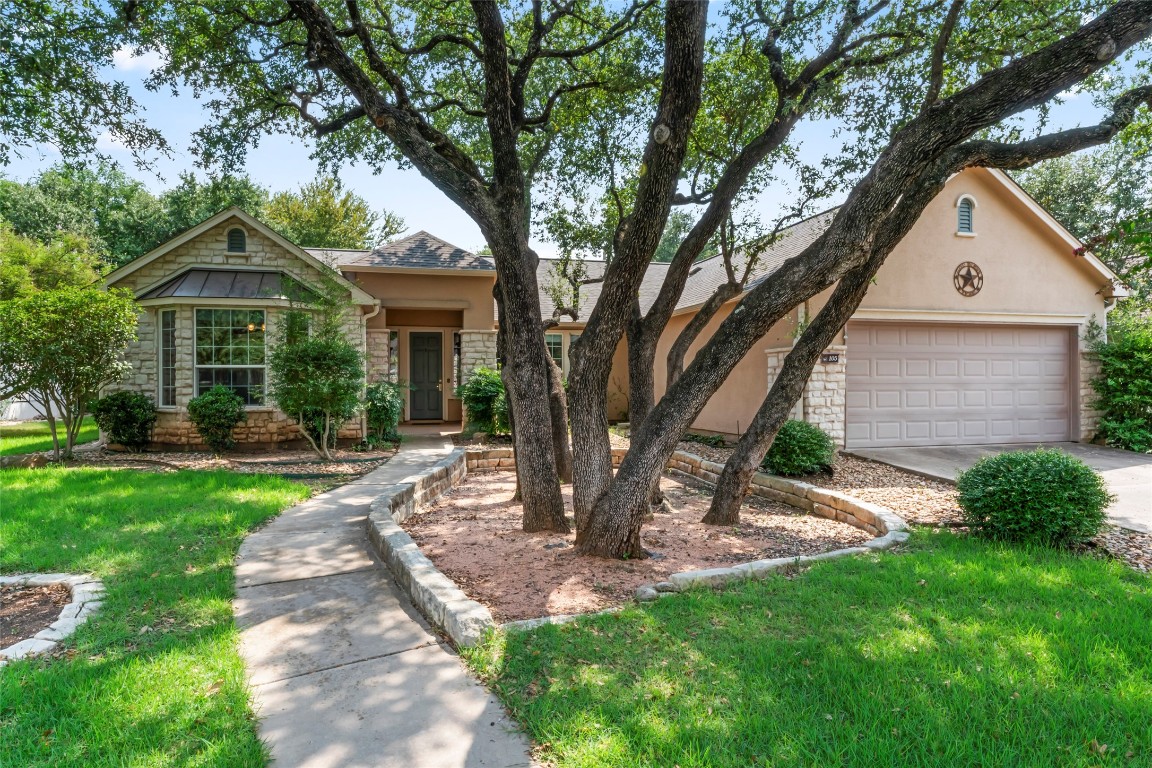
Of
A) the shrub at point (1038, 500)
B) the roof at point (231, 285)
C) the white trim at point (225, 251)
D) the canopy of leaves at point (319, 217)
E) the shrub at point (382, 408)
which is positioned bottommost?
the shrub at point (1038, 500)

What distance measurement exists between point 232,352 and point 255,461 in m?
2.41

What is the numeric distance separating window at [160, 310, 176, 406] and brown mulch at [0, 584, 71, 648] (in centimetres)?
776

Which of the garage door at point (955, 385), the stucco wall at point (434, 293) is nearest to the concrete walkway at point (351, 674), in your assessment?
the stucco wall at point (434, 293)

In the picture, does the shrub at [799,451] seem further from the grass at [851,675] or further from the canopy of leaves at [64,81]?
the canopy of leaves at [64,81]

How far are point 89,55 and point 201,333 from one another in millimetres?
4977

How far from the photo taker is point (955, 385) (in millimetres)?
11578

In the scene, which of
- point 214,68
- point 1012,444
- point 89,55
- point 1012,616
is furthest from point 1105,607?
point 89,55

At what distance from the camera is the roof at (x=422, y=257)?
12945 mm

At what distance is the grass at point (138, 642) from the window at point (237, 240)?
6298 mm

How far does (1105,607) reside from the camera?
3797 mm

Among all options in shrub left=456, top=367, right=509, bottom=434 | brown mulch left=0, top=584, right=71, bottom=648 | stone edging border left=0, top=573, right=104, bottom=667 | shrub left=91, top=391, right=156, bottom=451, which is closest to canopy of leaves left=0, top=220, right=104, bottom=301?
shrub left=91, top=391, right=156, bottom=451

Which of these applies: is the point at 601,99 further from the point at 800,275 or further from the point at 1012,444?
the point at 1012,444

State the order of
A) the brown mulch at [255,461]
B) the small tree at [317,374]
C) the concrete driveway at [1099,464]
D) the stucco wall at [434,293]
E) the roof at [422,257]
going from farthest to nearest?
the stucco wall at [434,293] < the roof at [422,257] < the small tree at [317,374] < the brown mulch at [255,461] < the concrete driveway at [1099,464]

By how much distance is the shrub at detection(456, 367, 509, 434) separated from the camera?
471 inches
